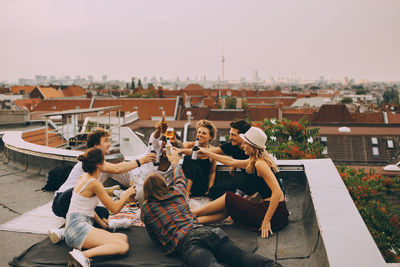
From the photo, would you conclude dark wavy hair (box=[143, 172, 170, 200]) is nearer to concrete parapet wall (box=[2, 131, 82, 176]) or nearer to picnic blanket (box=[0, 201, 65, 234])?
picnic blanket (box=[0, 201, 65, 234])

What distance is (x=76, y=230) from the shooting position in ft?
11.5

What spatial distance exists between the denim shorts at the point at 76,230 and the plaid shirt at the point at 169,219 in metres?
0.55

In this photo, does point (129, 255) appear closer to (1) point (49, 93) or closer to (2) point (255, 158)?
(2) point (255, 158)

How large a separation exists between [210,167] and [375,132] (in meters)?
22.2

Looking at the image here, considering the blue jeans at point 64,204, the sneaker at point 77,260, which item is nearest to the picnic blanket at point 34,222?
the blue jeans at point 64,204

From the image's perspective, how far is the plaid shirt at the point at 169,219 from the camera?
3436mm

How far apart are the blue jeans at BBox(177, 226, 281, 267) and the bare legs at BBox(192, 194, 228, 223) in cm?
91

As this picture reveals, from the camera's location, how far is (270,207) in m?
4.02

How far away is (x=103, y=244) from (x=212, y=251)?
0.99 m

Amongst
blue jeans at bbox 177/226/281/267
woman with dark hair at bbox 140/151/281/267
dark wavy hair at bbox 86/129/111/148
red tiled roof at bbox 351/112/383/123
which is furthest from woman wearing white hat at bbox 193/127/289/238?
red tiled roof at bbox 351/112/383/123

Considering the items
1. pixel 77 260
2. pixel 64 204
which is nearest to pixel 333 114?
pixel 64 204

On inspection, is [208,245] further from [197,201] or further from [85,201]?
[197,201]

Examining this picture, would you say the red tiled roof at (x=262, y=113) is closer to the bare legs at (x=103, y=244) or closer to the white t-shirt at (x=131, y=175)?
the white t-shirt at (x=131, y=175)

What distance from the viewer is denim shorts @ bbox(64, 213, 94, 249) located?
3.46 m
